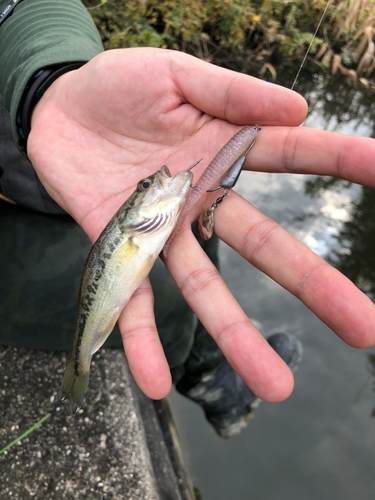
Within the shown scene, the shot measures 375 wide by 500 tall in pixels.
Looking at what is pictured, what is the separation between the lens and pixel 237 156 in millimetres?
2211

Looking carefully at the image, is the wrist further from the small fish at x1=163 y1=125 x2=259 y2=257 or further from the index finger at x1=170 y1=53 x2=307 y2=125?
the small fish at x1=163 y1=125 x2=259 y2=257

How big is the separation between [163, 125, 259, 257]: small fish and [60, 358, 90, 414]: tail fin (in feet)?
2.71

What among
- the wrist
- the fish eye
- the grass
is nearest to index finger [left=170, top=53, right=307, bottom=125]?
the fish eye

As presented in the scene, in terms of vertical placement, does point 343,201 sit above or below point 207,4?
below

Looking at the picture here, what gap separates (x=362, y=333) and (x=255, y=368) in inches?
19.3

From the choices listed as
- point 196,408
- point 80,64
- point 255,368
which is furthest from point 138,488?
point 80,64

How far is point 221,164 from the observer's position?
225 centimetres

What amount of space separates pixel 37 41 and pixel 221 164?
1715mm

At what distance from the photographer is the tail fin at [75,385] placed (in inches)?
89.4

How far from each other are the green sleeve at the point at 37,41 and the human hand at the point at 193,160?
192 mm

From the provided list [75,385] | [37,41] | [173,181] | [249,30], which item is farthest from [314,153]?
[249,30]

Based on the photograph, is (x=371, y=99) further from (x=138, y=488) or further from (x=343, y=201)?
(x=138, y=488)

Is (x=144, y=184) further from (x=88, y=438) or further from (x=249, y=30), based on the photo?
(x=249, y=30)

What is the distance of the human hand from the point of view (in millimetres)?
1854
